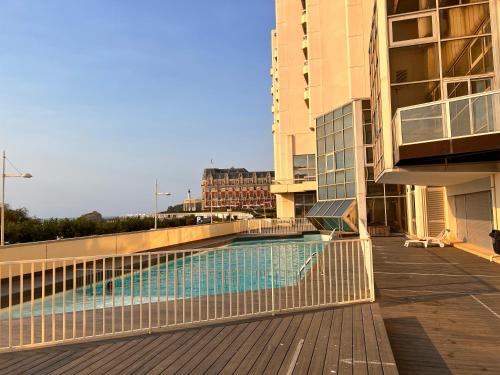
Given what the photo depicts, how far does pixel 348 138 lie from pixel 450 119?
1487 cm

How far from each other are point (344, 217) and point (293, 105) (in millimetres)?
26500

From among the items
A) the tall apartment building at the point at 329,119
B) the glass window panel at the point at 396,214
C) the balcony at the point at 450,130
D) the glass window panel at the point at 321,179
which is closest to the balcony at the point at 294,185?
the tall apartment building at the point at 329,119

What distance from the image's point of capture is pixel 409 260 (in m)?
12.3

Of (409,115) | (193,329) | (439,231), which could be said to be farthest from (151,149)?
(193,329)

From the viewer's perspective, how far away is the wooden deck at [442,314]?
13.8 feet

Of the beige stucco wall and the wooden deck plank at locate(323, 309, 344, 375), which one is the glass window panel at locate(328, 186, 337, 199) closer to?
the beige stucco wall

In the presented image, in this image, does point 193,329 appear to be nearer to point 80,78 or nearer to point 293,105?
point 80,78

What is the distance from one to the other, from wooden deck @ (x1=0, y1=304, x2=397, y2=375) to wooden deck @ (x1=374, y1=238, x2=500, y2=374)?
48cm

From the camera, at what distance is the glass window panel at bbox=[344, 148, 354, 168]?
2398cm

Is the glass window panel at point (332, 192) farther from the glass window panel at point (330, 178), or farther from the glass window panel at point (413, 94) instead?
the glass window panel at point (413, 94)

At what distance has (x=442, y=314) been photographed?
A: 6027 millimetres

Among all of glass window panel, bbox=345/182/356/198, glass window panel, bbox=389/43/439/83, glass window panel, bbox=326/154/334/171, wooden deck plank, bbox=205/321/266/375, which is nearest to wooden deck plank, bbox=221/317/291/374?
wooden deck plank, bbox=205/321/266/375

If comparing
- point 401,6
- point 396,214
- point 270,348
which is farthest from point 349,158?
point 270,348

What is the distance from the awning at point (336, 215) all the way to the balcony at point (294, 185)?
543 inches
